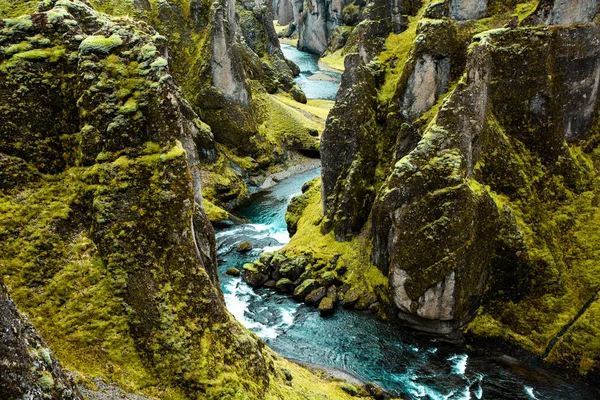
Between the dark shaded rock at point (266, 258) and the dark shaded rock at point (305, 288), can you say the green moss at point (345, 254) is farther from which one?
the dark shaded rock at point (266, 258)

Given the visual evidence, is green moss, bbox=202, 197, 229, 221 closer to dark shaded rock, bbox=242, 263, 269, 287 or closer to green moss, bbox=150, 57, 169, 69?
dark shaded rock, bbox=242, 263, 269, 287

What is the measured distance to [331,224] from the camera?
43500 mm

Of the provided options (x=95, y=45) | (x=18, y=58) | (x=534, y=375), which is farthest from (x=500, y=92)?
(x=18, y=58)

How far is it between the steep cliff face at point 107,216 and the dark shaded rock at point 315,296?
2051 centimetres

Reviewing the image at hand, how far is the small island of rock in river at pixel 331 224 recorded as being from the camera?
15.6m

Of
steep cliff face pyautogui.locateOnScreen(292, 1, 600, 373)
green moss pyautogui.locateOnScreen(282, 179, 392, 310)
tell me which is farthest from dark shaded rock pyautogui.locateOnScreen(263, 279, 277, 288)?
steep cliff face pyautogui.locateOnScreen(292, 1, 600, 373)

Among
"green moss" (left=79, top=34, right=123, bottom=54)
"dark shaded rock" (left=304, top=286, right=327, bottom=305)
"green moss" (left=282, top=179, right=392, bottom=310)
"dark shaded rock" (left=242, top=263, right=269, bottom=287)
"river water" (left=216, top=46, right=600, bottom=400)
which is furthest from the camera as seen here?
"dark shaded rock" (left=242, top=263, right=269, bottom=287)

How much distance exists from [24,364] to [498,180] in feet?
108

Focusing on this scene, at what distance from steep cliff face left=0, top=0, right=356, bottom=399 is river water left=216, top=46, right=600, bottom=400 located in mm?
14874

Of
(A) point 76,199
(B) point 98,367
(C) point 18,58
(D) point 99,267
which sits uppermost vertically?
(C) point 18,58

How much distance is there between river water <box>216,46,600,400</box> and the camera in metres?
28.2

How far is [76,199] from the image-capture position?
54.2ft

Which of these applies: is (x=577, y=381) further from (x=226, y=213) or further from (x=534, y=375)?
(x=226, y=213)

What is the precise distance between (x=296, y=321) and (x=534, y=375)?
660 inches
